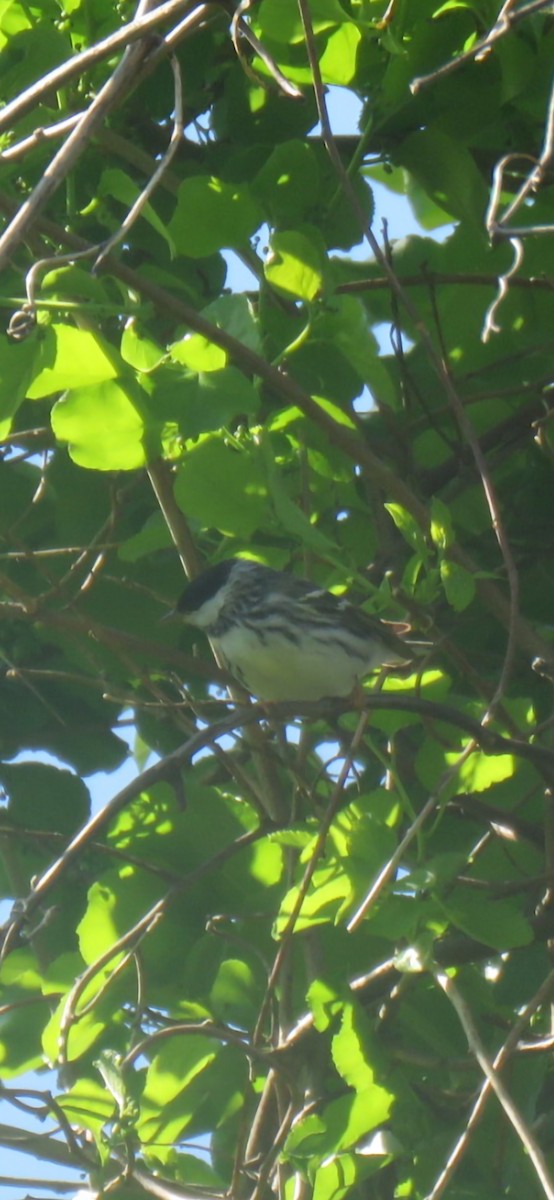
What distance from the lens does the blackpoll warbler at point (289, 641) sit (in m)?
3.38

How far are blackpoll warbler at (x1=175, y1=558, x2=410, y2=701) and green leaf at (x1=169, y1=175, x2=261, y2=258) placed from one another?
3.58ft

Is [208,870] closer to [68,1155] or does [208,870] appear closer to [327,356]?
[68,1155]

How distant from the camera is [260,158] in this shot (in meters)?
2.68

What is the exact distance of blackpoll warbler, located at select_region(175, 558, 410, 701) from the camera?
3381 millimetres

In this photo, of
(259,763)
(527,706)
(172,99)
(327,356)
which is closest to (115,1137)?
(259,763)

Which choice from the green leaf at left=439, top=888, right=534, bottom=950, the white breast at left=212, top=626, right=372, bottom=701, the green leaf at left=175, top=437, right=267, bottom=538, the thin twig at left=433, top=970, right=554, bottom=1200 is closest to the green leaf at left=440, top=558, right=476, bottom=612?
the green leaf at left=175, top=437, right=267, bottom=538

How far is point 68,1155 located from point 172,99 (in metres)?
1.86

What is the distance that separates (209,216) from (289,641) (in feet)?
4.59

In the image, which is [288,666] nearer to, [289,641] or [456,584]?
[289,641]

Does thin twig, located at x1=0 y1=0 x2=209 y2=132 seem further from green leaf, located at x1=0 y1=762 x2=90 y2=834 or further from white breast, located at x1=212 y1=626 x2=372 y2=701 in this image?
white breast, located at x1=212 y1=626 x2=372 y2=701

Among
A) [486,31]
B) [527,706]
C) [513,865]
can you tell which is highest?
[486,31]

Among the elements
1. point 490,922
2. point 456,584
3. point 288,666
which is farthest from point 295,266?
point 288,666

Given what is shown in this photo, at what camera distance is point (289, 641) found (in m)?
3.48

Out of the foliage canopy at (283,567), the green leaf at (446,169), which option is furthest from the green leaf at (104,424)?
the green leaf at (446,169)
